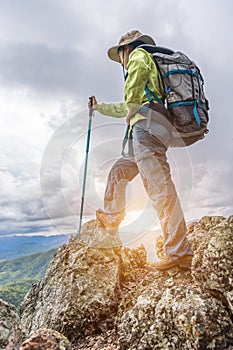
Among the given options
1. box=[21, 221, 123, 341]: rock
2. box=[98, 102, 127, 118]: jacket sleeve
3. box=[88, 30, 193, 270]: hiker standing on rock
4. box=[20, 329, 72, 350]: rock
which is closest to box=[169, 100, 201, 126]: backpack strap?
box=[88, 30, 193, 270]: hiker standing on rock

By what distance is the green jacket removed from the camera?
577cm

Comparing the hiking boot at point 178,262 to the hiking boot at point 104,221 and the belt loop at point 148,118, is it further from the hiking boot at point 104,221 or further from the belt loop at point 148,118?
the belt loop at point 148,118

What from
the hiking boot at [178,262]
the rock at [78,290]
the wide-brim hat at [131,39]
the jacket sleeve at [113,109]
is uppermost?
the wide-brim hat at [131,39]

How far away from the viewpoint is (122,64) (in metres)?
7.38

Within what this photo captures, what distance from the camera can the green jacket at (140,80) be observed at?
18.9 feet

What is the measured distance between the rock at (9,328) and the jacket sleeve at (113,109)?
457 cm

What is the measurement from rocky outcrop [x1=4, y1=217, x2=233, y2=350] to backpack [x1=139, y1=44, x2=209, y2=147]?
194cm

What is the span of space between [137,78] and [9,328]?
4.69m

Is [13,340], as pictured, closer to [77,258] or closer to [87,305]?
[87,305]

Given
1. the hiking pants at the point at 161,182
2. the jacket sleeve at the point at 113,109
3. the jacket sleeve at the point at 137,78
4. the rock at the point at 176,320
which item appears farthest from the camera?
the jacket sleeve at the point at 113,109

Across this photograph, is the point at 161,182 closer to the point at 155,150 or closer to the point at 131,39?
the point at 155,150

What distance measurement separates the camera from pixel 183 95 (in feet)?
18.9

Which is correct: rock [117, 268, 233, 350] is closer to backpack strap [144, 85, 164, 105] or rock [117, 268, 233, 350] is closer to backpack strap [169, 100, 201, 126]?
backpack strap [169, 100, 201, 126]

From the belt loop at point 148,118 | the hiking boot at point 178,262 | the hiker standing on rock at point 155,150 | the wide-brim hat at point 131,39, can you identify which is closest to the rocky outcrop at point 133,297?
the hiking boot at point 178,262
